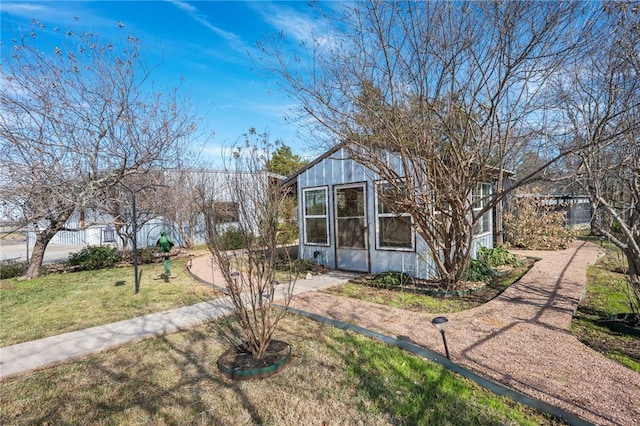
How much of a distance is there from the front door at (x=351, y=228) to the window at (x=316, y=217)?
0.44 meters

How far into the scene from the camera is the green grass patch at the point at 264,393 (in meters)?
2.47

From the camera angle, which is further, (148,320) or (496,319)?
(148,320)

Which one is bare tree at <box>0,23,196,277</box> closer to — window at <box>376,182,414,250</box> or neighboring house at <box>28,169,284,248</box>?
neighboring house at <box>28,169,284,248</box>

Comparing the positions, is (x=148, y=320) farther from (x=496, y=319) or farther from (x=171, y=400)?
(x=496, y=319)

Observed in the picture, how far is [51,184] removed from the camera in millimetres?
7832

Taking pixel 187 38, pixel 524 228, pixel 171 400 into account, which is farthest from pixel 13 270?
pixel 524 228

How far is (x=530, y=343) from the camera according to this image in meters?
3.61

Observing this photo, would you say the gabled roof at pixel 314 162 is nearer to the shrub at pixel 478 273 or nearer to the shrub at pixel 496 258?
the shrub at pixel 478 273

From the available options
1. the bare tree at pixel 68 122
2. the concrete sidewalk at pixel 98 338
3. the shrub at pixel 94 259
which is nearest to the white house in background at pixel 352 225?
the concrete sidewalk at pixel 98 338

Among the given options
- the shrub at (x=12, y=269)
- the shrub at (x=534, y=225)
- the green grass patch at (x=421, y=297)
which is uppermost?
the shrub at (x=534, y=225)

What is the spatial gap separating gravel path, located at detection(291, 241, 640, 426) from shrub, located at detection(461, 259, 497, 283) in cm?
60

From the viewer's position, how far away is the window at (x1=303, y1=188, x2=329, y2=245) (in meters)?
8.61

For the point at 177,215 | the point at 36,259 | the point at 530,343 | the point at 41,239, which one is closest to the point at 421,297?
the point at 530,343

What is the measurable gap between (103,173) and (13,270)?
3863 millimetres
